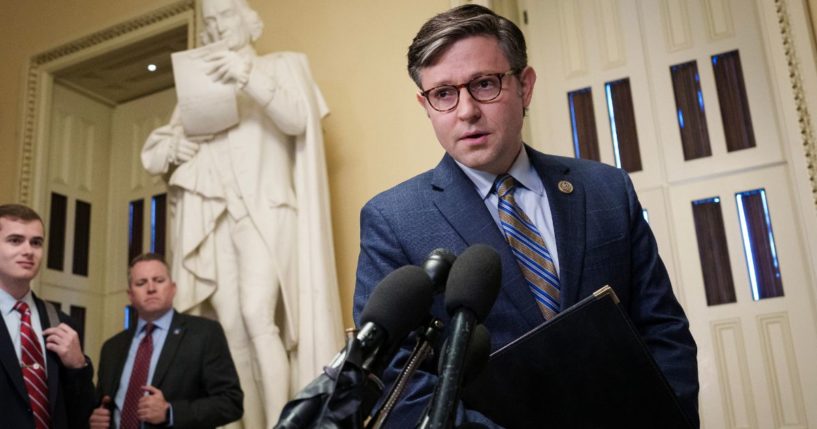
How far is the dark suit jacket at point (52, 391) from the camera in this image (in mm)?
3180

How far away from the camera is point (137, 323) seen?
4.23m

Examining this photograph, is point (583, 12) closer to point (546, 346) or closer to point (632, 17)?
point (632, 17)

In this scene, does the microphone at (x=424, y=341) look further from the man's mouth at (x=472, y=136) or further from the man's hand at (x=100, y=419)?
the man's hand at (x=100, y=419)

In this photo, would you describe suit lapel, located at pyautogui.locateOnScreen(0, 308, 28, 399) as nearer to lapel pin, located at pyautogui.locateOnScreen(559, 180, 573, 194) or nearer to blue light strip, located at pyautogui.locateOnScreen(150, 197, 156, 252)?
lapel pin, located at pyautogui.locateOnScreen(559, 180, 573, 194)

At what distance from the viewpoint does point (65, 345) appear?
3.32 m

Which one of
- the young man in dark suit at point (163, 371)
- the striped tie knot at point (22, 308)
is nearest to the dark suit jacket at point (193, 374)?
the young man in dark suit at point (163, 371)

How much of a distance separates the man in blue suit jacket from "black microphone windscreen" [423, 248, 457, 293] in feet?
1.47

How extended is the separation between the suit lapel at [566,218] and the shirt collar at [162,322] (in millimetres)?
2716

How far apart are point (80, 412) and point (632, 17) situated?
3.66 metres

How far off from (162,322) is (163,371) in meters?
0.31

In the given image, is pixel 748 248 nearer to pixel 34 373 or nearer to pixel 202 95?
pixel 202 95

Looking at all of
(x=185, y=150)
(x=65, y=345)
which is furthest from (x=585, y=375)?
(x=185, y=150)

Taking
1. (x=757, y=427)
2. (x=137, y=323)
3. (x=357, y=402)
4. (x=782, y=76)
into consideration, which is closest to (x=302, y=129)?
(x=137, y=323)

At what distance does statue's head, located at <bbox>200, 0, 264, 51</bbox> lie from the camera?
5043 mm
